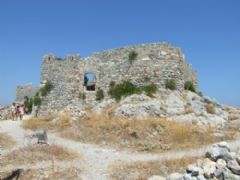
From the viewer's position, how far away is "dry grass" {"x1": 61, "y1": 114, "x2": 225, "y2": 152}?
18.0 meters

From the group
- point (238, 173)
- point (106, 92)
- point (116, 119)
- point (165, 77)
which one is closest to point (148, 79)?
point (165, 77)

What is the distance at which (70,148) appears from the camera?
17.2m

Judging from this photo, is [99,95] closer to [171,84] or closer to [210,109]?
[171,84]

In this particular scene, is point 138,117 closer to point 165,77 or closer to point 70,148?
point 165,77

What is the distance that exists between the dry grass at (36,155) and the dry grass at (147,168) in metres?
2.98

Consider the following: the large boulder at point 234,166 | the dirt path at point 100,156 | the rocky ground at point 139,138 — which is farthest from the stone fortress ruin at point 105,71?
the large boulder at point 234,166

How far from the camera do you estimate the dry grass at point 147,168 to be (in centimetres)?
1298

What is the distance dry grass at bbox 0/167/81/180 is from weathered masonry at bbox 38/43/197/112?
48.5 feet

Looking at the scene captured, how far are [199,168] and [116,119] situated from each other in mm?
12569

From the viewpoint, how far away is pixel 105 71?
29109 mm

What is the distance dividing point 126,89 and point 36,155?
1337cm

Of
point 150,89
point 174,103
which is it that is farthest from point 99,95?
point 174,103

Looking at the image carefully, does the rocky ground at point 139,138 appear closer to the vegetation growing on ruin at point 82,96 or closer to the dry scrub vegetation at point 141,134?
the dry scrub vegetation at point 141,134

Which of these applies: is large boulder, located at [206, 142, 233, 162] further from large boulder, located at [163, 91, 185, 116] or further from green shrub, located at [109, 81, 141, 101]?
green shrub, located at [109, 81, 141, 101]
